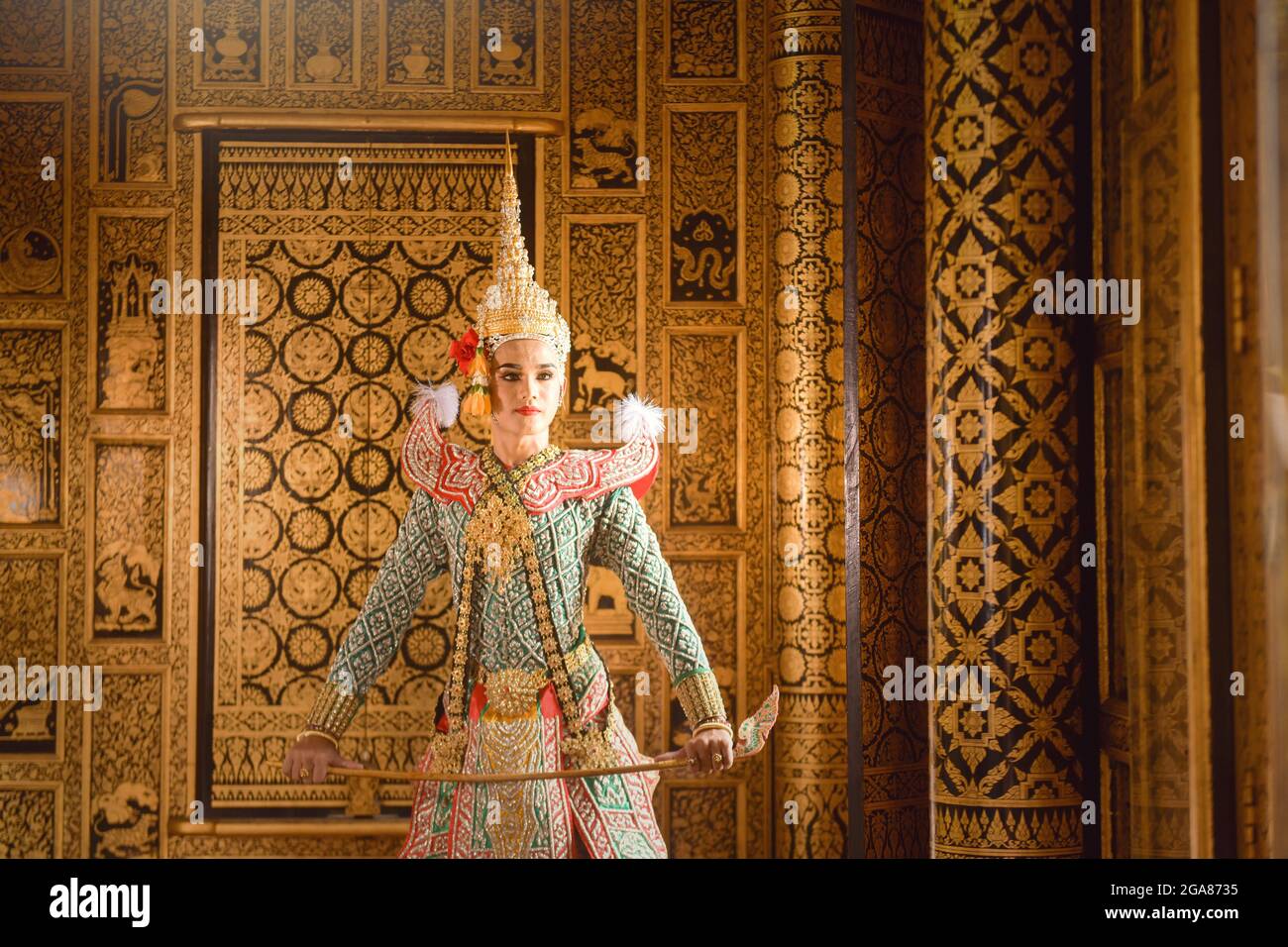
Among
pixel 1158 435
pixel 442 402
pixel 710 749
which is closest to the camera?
pixel 1158 435

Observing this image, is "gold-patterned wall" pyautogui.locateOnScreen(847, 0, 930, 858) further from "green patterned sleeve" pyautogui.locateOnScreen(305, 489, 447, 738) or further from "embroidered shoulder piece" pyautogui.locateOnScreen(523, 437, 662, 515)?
"green patterned sleeve" pyautogui.locateOnScreen(305, 489, 447, 738)

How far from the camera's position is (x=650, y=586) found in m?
3.37

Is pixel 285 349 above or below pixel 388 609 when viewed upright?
above

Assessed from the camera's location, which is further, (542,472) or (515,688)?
(542,472)

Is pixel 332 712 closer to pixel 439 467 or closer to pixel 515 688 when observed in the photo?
pixel 515 688

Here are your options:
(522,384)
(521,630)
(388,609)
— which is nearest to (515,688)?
(521,630)

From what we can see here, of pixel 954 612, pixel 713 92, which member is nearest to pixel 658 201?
pixel 713 92

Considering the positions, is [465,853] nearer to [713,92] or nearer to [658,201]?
[658,201]

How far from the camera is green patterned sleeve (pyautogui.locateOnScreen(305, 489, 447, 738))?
335cm

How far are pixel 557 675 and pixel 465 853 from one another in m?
0.47

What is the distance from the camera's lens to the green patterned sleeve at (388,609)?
132 inches

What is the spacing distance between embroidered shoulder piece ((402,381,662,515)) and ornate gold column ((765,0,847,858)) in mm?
911

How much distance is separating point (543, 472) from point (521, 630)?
1.27 feet

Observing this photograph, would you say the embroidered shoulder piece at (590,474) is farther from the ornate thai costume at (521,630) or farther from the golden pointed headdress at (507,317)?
the golden pointed headdress at (507,317)
